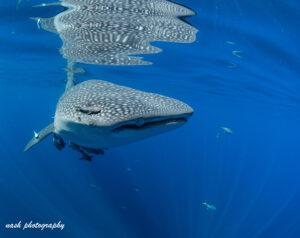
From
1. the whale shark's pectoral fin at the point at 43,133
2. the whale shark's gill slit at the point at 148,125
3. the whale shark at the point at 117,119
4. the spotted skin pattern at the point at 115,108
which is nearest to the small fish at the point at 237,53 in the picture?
the whale shark's pectoral fin at the point at 43,133

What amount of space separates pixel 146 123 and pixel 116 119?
34 cm

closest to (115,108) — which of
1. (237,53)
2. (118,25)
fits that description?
(118,25)

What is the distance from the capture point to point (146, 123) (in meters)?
3.76

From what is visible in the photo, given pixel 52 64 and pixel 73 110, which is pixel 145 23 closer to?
pixel 73 110

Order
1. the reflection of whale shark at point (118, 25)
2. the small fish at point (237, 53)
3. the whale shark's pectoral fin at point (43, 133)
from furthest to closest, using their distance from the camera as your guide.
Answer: the small fish at point (237, 53), the reflection of whale shark at point (118, 25), the whale shark's pectoral fin at point (43, 133)

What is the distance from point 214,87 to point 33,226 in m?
16.3

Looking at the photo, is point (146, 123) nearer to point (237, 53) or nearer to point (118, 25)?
point (118, 25)

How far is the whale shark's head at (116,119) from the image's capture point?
367cm

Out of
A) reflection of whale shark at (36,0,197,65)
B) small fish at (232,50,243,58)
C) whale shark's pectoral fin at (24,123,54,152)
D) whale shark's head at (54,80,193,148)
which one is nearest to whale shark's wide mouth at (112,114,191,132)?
whale shark's head at (54,80,193,148)

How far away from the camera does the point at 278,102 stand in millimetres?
30750

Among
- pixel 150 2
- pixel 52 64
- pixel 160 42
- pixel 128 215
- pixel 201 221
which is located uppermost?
pixel 150 2

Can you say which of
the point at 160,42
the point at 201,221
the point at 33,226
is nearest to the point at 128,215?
the point at 33,226

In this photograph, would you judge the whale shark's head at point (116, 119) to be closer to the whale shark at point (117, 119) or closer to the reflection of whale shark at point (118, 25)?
the whale shark at point (117, 119)

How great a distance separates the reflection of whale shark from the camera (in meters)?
9.09
